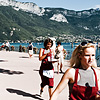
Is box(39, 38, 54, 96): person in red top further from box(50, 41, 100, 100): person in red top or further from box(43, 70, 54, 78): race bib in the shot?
box(50, 41, 100, 100): person in red top

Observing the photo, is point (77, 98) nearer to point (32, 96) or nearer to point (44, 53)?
point (44, 53)

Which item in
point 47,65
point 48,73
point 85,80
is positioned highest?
point 85,80

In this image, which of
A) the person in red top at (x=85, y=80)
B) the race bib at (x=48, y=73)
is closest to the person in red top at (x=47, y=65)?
the race bib at (x=48, y=73)

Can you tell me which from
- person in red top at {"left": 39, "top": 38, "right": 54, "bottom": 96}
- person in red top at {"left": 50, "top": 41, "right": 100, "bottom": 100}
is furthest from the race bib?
person in red top at {"left": 50, "top": 41, "right": 100, "bottom": 100}

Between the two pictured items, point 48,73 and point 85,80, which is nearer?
point 85,80

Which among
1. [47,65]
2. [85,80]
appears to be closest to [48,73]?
[47,65]

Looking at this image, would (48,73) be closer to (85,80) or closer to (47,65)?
(47,65)

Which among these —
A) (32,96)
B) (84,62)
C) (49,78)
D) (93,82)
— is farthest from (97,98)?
(32,96)

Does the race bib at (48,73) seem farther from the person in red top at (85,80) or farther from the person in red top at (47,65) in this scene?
the person in red top at (85,80)

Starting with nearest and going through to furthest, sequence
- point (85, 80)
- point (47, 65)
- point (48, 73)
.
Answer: point (85, 80), point (48, 73), point (47, 65)

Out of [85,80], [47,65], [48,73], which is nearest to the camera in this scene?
[85,80]

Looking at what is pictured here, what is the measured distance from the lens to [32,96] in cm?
679

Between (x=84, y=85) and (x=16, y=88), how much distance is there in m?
5.83

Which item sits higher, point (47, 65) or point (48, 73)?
point (47, 65)
